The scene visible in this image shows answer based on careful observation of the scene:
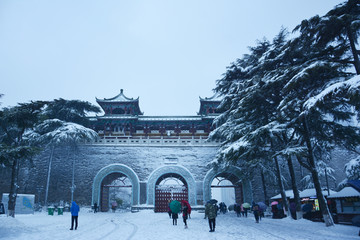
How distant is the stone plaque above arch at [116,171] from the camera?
1915cm

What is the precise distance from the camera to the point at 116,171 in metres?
20.1

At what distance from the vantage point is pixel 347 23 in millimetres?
7070

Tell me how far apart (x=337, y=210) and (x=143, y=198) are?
13184mm

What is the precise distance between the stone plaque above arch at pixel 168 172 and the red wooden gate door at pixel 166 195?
0.65 metres

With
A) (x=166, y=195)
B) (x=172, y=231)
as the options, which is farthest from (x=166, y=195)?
(x=172, y=231)

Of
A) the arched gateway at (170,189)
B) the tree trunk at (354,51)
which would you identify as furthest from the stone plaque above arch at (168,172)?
the tree trunk at (354,51)

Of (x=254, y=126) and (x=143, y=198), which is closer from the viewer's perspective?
(x=254, y=126)

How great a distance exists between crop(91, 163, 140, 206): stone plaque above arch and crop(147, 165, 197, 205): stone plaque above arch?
1030mm

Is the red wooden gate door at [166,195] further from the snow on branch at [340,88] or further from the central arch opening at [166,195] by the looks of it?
the snow on branch at [340,88]

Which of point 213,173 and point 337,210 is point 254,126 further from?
point 213,173

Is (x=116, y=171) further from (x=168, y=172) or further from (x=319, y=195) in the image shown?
(x=319, y=195)

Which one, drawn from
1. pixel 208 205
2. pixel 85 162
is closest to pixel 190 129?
pixel 85 162

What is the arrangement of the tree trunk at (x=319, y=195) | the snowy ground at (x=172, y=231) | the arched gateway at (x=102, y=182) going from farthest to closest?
the arched gateway at (x=102, y=182) < the tree trunk at (x=319, y=195) < the snowy ground at (x=172, y=231)

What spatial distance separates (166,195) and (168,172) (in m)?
1.88
